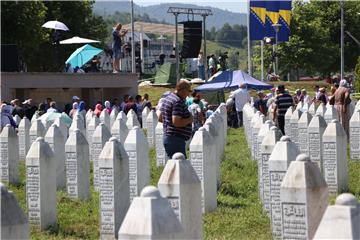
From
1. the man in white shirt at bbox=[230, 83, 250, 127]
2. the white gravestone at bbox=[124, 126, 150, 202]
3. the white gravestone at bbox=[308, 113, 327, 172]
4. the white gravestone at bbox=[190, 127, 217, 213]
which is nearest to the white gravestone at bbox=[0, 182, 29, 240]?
the white gravestone at bbox=[190, 127, 217, 213]

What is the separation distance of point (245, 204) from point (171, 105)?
185 cm

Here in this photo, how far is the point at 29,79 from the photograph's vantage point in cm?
3788

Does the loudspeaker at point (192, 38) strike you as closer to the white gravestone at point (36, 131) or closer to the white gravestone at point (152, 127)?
the white gravestone at point (152, 127)

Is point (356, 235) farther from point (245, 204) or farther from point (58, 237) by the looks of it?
point (245, 204)

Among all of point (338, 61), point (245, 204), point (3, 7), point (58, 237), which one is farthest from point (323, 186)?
point (338, 61)

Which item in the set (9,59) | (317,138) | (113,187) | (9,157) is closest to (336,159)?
(317,138)

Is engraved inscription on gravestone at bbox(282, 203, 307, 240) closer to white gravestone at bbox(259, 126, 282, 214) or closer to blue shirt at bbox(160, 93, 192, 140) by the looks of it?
white gravestone at bbox(259, 126, 282, 214)

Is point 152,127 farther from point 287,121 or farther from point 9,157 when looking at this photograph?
point 9,157

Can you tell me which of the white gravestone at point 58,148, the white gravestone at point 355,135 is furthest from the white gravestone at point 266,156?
the white gravestone at point 355,135

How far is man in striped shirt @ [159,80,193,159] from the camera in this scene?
549 inches

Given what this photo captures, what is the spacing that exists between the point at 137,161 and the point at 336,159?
342 cm

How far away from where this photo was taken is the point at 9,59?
37875 millimetres

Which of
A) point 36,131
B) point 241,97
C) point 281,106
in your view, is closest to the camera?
point 36,131

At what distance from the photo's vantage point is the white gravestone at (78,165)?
14969 mm
